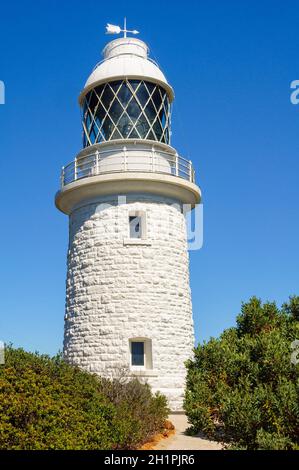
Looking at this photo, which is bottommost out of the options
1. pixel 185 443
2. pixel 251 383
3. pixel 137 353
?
pixel 185 443

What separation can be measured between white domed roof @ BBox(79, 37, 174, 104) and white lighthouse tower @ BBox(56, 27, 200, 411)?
5 centimetres

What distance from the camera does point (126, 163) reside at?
19.2 metres

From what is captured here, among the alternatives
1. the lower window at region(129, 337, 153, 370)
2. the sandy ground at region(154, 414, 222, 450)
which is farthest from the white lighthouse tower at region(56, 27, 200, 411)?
the sandy ground at region(154, 414, 222, 450)

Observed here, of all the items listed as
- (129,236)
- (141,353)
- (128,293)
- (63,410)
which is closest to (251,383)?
(63,410)

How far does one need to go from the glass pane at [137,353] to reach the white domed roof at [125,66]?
9.64 meters

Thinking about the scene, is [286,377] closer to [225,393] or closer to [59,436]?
[225,393]

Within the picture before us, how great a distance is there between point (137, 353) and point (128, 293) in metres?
2.04

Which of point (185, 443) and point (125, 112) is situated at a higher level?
point (125, 112)

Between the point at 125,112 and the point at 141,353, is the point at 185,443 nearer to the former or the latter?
the point at 141,353

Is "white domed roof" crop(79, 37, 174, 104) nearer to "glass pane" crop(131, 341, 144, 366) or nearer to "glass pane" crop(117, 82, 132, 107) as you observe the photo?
"glass pane" crop(117, 82, 132, 107)

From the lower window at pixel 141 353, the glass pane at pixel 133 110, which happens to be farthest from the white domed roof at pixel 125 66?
the lower window at pixel 141 353

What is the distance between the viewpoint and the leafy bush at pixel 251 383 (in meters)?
10.3

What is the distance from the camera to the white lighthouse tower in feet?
60.3

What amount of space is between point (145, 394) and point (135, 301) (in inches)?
195
